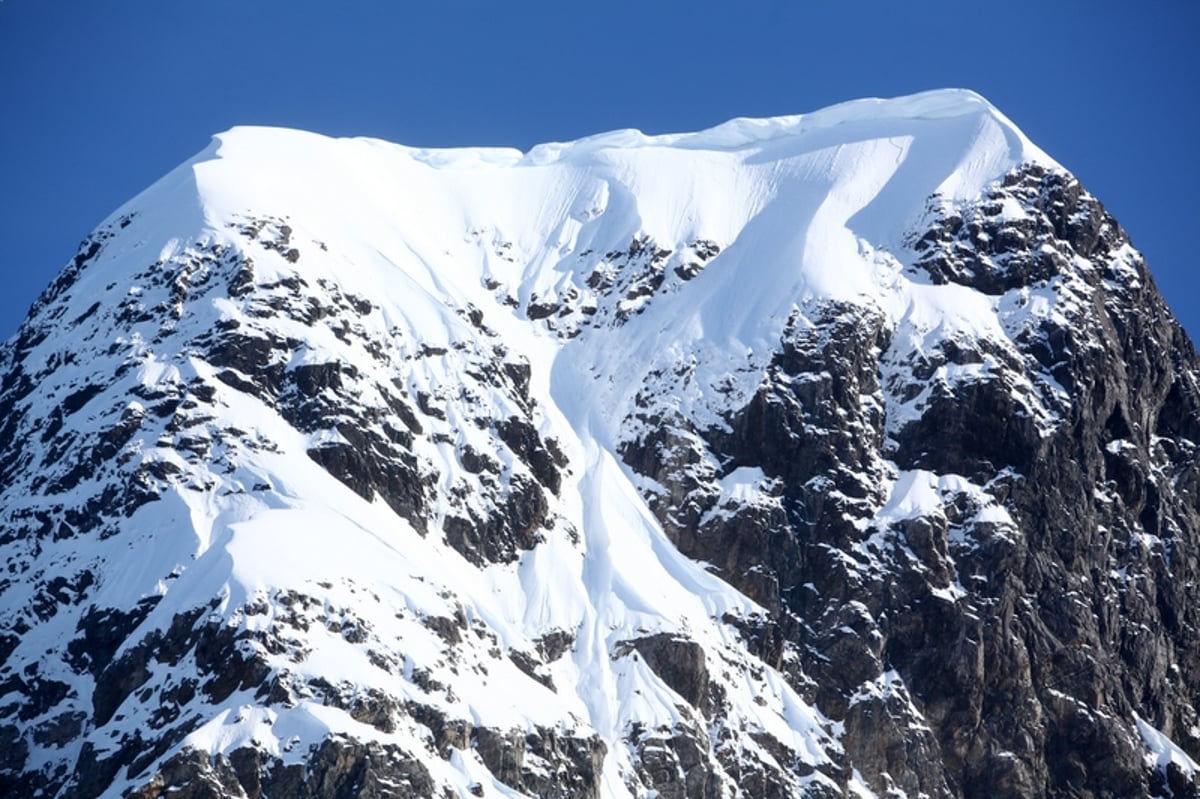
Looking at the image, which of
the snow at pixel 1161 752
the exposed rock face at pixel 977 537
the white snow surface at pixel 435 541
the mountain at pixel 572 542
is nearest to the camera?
the mountain at pixel 572 542

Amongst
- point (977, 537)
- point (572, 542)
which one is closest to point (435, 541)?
point (572, 542)

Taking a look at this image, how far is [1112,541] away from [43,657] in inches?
3438

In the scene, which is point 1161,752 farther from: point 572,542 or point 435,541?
point 435,541

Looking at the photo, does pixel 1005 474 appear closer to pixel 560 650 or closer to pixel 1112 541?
pixel 1112 541

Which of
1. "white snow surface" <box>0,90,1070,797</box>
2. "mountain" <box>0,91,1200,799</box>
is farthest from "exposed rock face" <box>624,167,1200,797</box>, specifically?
"white snow surface" <box>0,90,1070,797</box>

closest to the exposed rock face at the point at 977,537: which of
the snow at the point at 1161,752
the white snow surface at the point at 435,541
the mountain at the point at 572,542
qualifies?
the mountain at the point at 572,542

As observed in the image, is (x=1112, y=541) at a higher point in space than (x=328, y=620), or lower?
higher

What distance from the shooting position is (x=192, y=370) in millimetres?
175250

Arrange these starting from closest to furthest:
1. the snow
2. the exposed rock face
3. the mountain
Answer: the mountain < the exposed rock face < the snow

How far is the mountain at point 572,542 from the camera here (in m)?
153

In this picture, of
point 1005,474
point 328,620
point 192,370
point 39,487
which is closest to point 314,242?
Result: point 192,370

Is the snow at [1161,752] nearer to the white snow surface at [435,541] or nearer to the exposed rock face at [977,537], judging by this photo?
the exposed rock face at [977,537]

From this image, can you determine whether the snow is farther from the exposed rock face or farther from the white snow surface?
the white snow surface

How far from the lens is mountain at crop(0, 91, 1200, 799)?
152750mm
